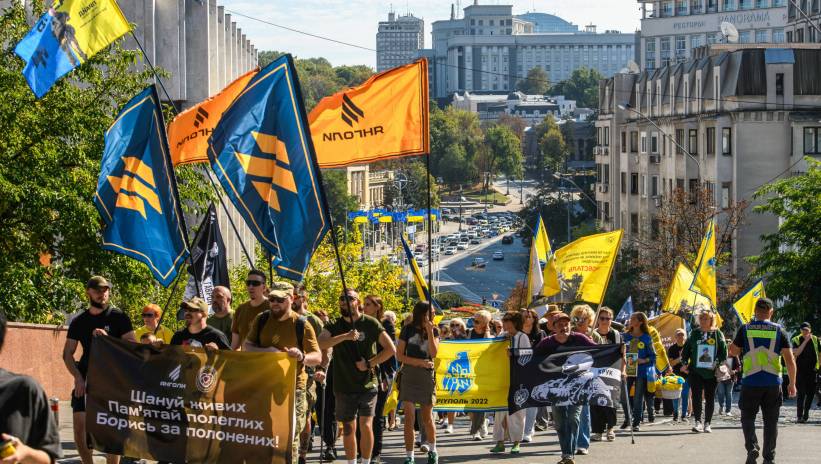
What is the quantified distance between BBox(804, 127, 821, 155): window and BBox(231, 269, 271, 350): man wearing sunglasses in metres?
58.6

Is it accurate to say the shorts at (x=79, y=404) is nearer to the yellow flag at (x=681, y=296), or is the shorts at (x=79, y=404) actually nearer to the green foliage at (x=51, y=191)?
the green foliage at (x=51, y=191)

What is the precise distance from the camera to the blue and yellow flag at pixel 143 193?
44.0 ft

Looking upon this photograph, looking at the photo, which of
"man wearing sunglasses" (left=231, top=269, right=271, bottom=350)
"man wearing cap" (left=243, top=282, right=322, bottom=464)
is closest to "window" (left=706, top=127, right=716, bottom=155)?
"man wearing sunglasses" (left=231, top=269, right=271, bottom=350)

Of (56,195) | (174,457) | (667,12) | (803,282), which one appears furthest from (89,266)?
(667,12)

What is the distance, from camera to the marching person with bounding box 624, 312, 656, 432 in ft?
59.0

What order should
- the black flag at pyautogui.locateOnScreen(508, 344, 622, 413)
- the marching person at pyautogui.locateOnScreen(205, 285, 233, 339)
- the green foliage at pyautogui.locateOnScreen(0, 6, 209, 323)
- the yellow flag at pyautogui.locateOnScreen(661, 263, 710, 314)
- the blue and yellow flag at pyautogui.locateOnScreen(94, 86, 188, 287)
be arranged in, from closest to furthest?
1. the marching person at pyautogui.locateOnScreen(205, 285, 233, 339)
2. the blue and yellow flag at pyautogui.locateOnScreen(94, 86, 188, 287)
3. the black flag at pyautogui.locateOnScreen(508, 344, 622, 413)
4. the green foliage at pyautogui.locateOnScreen(0, 6, 209, 323)
5. the yellow flag at pyautogui.locateOnScreen(661, 263, 710, 314)

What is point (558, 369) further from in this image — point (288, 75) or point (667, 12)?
point (667, 12)

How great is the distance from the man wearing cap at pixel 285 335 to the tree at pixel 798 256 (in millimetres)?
28315

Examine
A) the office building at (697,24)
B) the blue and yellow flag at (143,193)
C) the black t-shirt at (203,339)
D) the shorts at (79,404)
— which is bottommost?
the shorts at (79,404)

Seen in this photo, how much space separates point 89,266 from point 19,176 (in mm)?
1628

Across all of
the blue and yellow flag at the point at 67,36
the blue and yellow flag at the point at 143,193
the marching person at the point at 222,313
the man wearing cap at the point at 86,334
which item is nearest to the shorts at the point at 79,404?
the man wearing cap at the point at 86,334

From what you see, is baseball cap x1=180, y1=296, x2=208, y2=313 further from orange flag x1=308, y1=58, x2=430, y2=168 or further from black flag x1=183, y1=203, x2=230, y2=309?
black flag x1=183, y1=203, x2=230, y2=309

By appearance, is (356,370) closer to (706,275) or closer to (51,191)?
(51,191)

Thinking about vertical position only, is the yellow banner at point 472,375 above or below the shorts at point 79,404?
below
